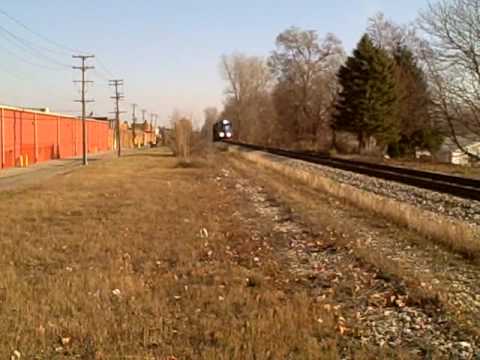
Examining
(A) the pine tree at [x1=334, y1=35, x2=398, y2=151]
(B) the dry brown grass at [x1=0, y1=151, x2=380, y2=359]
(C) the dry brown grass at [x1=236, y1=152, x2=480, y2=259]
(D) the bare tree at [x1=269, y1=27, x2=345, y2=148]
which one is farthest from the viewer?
(D) the bare tree at [x1=269, y1=27, x2=345, y2=148]

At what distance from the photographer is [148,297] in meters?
7.68

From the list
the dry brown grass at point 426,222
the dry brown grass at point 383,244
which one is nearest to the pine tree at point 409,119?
the dry brown grass at point 426,222

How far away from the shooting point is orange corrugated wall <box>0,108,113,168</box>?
53.5m

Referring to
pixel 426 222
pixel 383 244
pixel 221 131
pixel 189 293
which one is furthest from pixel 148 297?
pixel 221 131

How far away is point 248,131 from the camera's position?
124 m

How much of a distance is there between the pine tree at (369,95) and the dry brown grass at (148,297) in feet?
153

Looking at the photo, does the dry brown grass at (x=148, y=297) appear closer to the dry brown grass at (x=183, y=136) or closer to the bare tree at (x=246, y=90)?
the dry brown grass at (x=183, y=136)

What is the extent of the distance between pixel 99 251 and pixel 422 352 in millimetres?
6880

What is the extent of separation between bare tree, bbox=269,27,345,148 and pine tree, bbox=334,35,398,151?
19150 mm

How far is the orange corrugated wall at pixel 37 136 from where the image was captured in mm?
53550

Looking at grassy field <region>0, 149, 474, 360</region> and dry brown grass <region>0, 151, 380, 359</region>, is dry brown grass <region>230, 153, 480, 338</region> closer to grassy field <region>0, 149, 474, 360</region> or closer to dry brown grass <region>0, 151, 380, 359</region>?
grassy field <region>0, 149, 474, 360</region>

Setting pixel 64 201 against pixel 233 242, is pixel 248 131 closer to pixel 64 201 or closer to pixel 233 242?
pixel 64 201

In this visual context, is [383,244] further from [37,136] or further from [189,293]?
[37,136]

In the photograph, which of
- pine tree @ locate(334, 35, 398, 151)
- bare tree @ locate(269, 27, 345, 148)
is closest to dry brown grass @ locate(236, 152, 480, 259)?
pine tree @ locate(334, 35, 398, 151)
